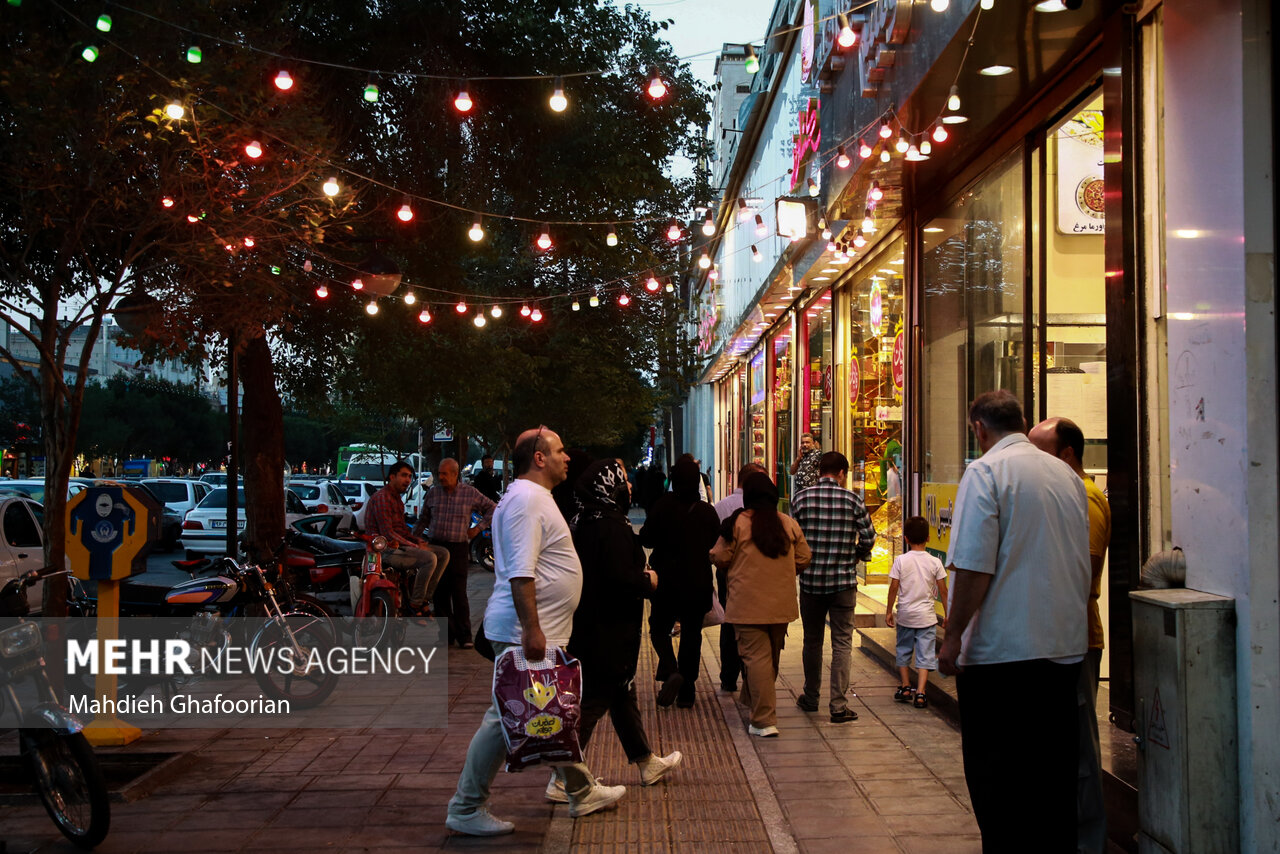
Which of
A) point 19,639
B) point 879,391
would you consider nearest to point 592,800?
point 19,639

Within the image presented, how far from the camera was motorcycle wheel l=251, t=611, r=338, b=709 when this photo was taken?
27.7ft

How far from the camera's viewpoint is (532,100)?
1395 centimetres

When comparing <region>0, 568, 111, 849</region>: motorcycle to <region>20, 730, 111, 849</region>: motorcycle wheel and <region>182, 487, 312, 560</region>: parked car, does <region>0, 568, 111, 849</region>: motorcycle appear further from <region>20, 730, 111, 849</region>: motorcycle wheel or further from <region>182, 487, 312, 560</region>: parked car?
<region>182, 487, 312, 560</region>: parked car

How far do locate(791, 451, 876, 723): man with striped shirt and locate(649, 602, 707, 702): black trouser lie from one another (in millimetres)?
814

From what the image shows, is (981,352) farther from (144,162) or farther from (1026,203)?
(144,162)

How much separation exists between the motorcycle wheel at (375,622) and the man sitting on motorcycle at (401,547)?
0.36 m

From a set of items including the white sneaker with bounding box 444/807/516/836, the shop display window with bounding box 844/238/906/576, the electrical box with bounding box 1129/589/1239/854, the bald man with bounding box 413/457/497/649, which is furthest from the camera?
the shop display window with bounding box 844/238/906/576

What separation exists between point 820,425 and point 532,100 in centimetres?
685

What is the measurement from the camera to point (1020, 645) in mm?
4254

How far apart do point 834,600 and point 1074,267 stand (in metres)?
3.16

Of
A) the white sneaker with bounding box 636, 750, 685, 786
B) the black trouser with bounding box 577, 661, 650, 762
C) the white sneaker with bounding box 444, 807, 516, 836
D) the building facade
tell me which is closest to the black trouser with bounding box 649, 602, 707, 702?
the white sneaker with bounding box 636, 750, 685, 786

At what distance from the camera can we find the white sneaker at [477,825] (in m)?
5.34

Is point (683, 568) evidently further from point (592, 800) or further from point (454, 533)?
point (454, 533)

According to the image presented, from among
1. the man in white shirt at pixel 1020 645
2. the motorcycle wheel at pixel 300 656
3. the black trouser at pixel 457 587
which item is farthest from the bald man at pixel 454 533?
the man in white shirt at pixel 1020 645
